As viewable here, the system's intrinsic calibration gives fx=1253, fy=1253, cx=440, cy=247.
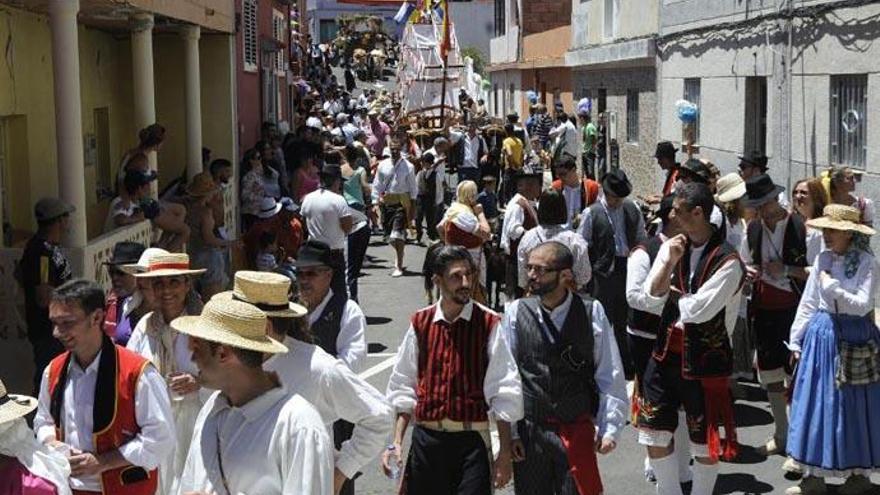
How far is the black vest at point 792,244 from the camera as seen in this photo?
8562mm

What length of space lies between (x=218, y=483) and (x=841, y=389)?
4375mm

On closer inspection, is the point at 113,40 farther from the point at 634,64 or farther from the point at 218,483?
the point at 218,483

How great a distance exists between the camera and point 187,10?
13.6m

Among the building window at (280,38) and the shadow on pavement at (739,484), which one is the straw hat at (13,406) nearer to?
the shadow on pavement at (739,484)

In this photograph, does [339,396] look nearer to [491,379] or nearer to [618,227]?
[491,379]

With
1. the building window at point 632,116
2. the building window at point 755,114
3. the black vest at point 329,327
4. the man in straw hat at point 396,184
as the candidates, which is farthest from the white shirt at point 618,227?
the building window at point 632,116

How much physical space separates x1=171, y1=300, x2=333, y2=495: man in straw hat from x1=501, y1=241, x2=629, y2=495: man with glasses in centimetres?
204

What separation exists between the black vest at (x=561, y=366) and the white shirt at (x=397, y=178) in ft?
40.2

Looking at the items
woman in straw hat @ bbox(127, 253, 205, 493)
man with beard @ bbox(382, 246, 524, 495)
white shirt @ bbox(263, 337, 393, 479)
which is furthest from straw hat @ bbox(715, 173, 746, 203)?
white shirt @ bbox(263, 337, 393, 479)

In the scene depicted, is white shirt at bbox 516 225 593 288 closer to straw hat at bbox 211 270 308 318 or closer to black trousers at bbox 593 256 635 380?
black trousers at bbox 593 256 635 380

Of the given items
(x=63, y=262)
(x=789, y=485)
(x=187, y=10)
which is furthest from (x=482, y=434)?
(x=187, y=10)

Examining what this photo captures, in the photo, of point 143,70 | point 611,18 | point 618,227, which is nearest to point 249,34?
point 143,70

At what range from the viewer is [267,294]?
4.77m

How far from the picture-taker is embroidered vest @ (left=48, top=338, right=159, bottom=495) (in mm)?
4977
